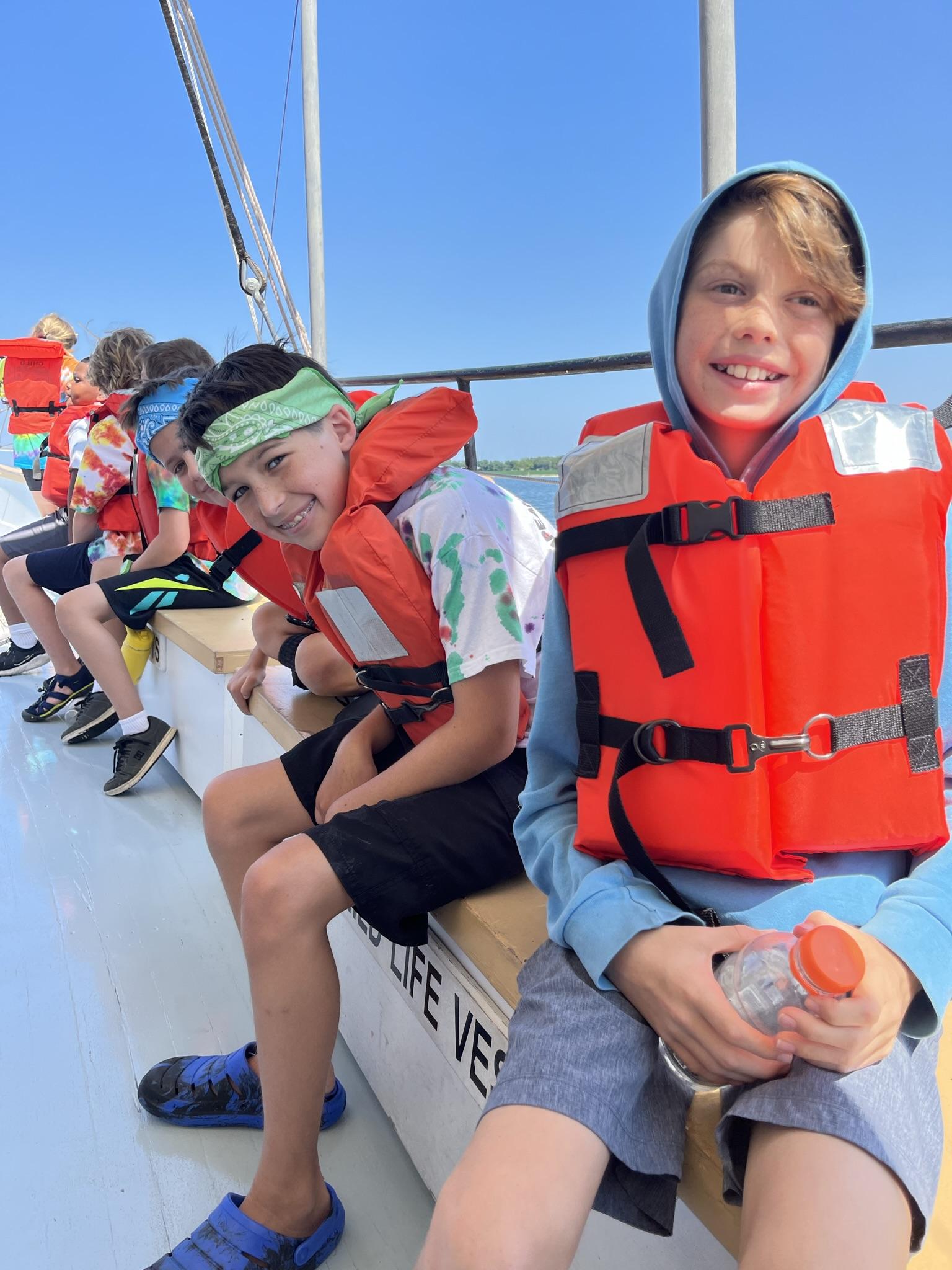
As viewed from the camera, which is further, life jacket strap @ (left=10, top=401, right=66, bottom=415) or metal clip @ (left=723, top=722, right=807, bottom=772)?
life jacket strap @ (left=10, top=401, right=66, bottom=415)

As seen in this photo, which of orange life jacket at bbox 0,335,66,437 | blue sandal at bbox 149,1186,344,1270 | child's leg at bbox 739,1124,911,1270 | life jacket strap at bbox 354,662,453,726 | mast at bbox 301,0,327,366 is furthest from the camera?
orange life jacket at bbox 0,335,66,437

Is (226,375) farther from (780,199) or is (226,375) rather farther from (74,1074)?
(74,1074)

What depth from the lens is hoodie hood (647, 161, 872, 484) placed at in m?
0.86

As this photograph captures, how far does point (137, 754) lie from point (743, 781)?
7.56ft

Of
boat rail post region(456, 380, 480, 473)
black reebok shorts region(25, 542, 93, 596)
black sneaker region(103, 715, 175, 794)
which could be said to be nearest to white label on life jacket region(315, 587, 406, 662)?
boat rail post region(456, 380, 480, 473)

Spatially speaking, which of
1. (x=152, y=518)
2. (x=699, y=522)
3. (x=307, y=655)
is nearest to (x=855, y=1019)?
(x=699, y=522)

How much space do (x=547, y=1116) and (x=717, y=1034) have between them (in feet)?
0.46

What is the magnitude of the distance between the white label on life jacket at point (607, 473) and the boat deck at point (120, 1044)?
36.6 inches

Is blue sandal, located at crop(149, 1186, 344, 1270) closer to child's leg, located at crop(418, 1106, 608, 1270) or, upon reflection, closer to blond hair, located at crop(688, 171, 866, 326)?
child's leg, located at crop(418, 1106, 608, 1270)

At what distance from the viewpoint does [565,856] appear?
885 mm

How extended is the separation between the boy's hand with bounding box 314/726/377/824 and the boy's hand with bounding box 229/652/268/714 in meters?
0.67

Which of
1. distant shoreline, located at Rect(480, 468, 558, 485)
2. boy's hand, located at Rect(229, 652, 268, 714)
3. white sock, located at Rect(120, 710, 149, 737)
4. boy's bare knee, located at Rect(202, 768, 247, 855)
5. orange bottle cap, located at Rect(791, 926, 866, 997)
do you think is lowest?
white sock, located at Rect(120, 710, 149, 737)

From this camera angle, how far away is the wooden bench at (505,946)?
68 centimetres

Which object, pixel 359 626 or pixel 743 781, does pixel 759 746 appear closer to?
pixel 743 781
